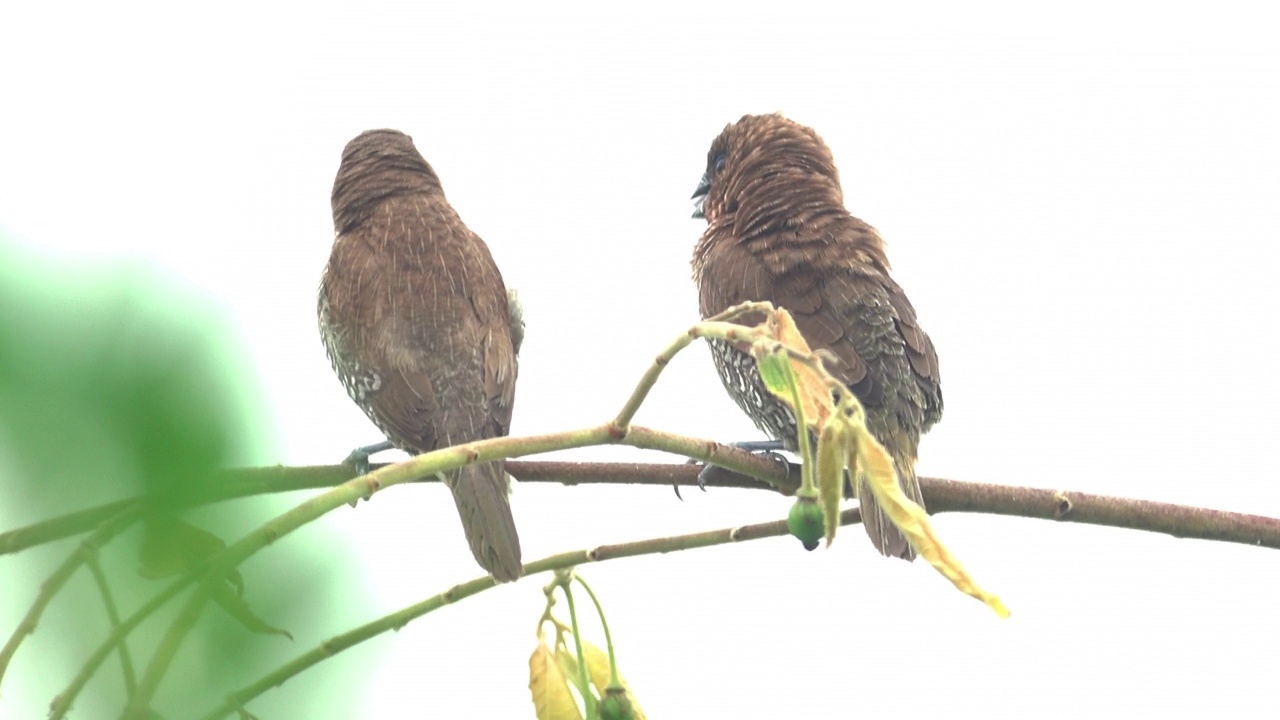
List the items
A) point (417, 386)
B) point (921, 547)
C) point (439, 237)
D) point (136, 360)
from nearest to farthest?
1. point (136, 360)
2. point (921, 547)
3. point (417, 386)
4. point (439, 237)

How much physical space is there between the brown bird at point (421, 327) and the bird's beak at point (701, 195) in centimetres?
100

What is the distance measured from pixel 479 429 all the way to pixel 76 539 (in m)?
2.93

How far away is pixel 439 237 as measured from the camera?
12.5ft

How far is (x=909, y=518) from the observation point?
1250 millimetres

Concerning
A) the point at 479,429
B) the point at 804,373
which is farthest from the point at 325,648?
the point at 479,429

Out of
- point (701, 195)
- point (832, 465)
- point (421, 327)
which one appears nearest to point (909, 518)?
point (832, 465)

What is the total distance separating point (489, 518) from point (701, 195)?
2.02m

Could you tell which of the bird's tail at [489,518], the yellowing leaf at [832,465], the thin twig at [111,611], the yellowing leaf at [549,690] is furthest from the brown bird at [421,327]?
the thin twig at [111,611]

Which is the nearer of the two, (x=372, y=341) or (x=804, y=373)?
(x=804, y=373)

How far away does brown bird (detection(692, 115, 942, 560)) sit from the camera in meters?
3.62

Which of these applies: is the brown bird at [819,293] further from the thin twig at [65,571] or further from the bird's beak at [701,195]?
the thin twig at [65,571]

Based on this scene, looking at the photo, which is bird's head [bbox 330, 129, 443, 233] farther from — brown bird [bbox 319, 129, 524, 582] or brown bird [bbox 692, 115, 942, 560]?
brown bird [bbox 692, 115, 942, 560]

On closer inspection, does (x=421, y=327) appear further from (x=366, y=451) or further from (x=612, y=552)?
(x=612, y=552)

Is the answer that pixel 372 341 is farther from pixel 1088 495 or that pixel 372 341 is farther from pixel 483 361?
pixel 1088 495
